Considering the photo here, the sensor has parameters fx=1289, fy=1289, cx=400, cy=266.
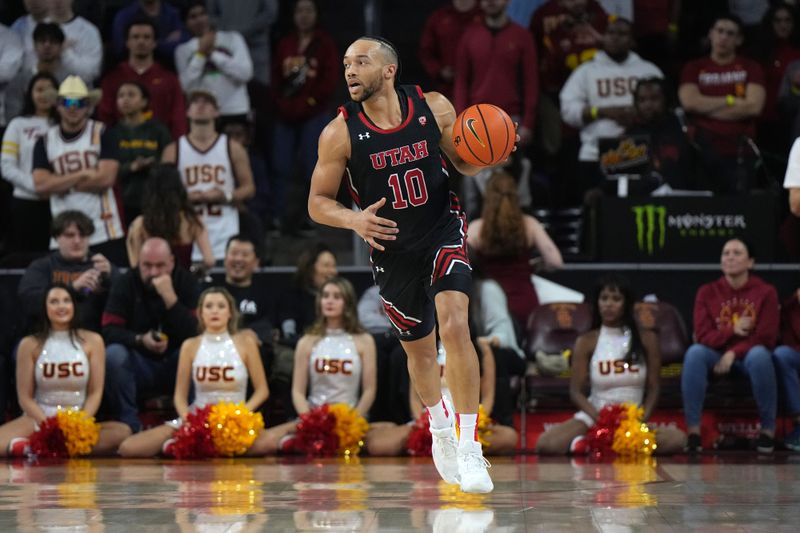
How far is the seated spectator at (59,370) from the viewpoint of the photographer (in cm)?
849

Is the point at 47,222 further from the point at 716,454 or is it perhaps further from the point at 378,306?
the point at 716,454

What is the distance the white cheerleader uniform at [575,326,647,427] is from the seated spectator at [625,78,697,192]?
2045mm

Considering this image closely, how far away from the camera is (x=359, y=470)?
704 cm

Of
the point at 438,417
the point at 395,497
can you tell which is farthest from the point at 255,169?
the point at 395,497

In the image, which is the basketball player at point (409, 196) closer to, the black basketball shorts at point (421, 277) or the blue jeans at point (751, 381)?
the black basketball shorts at point (421, 277)

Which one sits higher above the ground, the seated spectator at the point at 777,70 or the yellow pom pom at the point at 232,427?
the seated spectator at the point at 777,70

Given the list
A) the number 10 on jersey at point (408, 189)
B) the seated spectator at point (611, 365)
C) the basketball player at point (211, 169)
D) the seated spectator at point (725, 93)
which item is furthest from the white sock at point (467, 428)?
the seated spectator at point (725, 93)

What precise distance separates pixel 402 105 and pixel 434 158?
0.98 ft

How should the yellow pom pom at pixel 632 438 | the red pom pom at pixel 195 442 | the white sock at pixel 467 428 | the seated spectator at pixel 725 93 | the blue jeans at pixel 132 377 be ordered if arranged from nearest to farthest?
the white sock at pixel 467 428, the yellow pom pom at pixel 632 438, the red pom pom at pixel 195 442, the blue jeans at pixel 132 377, the seated spectator at pixel 725 93

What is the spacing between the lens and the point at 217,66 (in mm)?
10953

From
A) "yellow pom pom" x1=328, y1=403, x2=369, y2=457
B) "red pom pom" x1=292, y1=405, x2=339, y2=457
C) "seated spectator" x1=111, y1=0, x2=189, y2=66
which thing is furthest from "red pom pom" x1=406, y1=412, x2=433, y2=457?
"seated spectator" x1=111, y1=0, x2=189, y2=66

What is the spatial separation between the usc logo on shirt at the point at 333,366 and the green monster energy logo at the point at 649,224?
2.51m

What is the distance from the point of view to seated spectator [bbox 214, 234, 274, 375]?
9203 mm

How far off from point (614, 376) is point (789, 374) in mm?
1159
